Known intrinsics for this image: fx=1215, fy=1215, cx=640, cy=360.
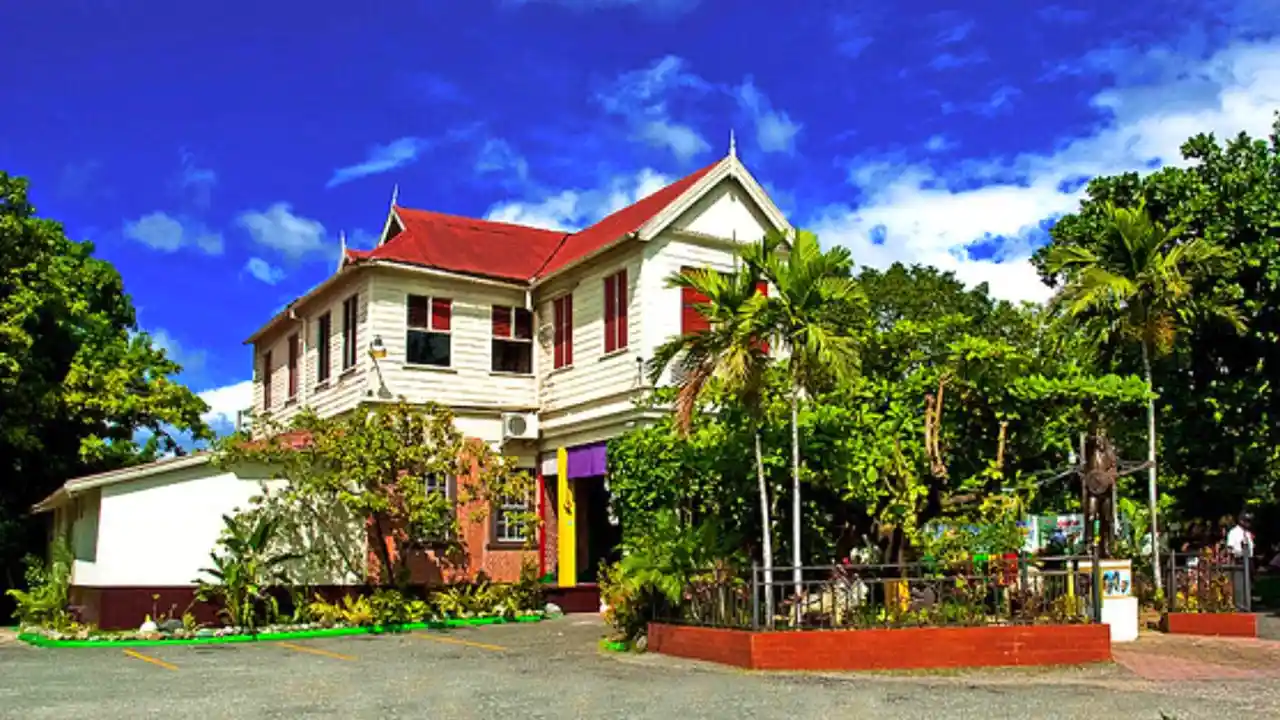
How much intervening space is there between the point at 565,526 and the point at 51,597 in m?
8.90

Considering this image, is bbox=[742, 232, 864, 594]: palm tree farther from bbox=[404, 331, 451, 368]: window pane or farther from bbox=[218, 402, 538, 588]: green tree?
bbox=[404, 331, 451, 368]: window pane

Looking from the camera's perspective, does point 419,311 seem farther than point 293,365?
No

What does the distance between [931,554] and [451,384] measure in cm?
1100

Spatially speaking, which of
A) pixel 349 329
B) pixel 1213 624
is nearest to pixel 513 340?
pixel 349 329

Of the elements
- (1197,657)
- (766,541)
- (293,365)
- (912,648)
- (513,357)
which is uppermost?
(293,365)

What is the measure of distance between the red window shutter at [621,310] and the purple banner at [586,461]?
6.54ft

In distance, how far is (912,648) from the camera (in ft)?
42.1

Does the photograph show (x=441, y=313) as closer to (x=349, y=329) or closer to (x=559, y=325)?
→ (x=349, y=329)

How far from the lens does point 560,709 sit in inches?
405

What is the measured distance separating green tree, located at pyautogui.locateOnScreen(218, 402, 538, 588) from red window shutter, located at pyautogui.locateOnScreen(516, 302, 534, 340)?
141 inches

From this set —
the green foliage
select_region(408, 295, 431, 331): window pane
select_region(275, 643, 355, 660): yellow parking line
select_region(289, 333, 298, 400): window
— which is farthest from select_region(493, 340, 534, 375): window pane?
the green foliage

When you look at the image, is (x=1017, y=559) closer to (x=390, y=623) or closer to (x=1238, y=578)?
(x=1238, y=578)

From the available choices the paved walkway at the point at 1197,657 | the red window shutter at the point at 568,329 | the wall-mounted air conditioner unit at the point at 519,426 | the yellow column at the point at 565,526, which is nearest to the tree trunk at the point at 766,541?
the paved walkway at the point at 1197,657

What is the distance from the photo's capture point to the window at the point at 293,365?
89.9ft
